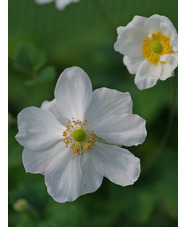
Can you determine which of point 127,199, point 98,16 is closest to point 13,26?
point 98,16

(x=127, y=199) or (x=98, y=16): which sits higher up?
(x=98, y=16)

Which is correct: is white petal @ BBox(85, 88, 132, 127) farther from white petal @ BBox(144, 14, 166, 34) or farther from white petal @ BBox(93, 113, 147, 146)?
white petal @ BBox(144, 14, 166, 34)

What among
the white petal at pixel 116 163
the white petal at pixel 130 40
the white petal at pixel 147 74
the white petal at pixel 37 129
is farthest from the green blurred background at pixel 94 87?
the white petal at pixel 116 163

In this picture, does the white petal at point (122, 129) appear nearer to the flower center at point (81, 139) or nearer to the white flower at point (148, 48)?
the flower center at point (81, 139)

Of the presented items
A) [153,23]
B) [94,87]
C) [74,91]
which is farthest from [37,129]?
[94,87]

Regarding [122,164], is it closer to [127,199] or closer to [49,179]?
[49,179]

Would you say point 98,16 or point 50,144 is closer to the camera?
point 50,144

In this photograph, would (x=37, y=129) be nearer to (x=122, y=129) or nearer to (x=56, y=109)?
(x=56, y=109)
